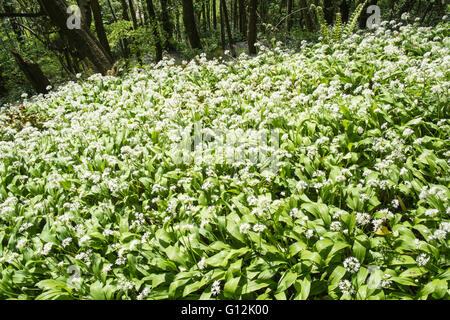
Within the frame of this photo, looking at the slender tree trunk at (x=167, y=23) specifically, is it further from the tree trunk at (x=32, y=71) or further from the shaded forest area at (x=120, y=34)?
the tree trunk at (x=32, y=71)

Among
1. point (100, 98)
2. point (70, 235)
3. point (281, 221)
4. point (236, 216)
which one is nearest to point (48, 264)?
point (70, 235)

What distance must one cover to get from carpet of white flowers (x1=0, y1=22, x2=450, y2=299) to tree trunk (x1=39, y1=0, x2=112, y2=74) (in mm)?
4969

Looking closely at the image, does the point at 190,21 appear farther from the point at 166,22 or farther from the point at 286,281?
the point at 286,281

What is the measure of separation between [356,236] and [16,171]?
6.06 meters

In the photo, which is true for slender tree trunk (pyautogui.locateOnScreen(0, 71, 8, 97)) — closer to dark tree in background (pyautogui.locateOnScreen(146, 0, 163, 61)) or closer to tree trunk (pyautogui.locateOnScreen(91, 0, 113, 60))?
tree trunk (pyautogui.locateOnScreen(91, 0, 113, 60))

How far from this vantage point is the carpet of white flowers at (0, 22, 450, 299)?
9.18 feet

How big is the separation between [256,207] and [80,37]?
9.28 m

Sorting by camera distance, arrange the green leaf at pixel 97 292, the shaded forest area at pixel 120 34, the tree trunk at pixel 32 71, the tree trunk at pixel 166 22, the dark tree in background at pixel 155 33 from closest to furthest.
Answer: the green leaf at pixel 97 292 < the shaded forest area at pixel 120 34 < the tree trunk at pixel 32 71 < the dark tree in background at pixel 155 33 < the tree trunk at pixel 166 22

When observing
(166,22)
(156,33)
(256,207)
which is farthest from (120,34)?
(256,207)

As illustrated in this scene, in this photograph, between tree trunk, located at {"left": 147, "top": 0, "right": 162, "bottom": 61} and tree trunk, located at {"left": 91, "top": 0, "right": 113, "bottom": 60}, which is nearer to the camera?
tree trunk, located at {"left": 91, "top": 0, "right": 113, "bottom": 60}

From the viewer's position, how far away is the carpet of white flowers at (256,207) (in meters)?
2.80

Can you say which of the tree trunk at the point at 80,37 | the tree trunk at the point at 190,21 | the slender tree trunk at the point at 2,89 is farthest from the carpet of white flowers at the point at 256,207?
the slender tree trunk at the point at 2,89

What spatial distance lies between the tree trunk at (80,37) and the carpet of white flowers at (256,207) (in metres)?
4.97

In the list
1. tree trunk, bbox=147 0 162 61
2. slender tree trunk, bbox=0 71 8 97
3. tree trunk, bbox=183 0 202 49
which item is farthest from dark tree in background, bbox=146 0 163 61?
slender tree trunk, bbox=0 71 8 97
